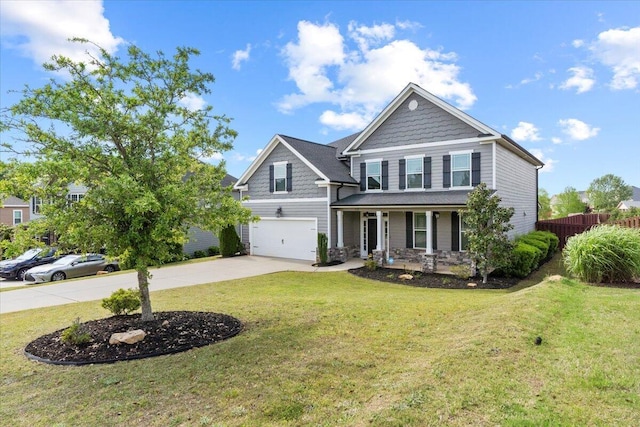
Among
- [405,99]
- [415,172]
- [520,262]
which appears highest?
[405,99]

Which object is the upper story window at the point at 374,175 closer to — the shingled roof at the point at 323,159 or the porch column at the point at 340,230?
the shingled roof at the point at 323,159

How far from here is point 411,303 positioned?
851 centimetres

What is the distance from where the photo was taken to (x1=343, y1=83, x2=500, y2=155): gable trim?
50.0 feet

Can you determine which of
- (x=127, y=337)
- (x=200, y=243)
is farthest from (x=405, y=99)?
(x=200, y=243)

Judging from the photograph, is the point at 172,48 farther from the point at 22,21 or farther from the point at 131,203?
the point at 22,21

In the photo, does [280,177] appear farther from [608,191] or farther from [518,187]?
[608,191]

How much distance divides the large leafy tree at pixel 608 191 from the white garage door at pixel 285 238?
57807 millimetres

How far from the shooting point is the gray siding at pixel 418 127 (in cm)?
1598

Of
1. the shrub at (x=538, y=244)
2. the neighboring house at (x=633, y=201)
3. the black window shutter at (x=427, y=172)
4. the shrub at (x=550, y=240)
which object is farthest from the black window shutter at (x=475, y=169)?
the neighboring house at (x=633, y=201)

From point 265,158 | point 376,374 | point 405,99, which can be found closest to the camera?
point 376,374

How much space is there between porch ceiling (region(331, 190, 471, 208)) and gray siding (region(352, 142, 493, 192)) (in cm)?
59

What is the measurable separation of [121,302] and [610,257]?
1260cm

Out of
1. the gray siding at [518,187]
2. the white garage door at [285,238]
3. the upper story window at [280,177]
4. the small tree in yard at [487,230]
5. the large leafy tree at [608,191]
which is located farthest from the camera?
the large leafy tree at [608,191]

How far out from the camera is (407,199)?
53.0 feet
